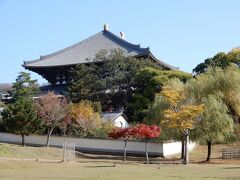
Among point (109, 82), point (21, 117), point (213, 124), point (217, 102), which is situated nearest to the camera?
point (213, 124)

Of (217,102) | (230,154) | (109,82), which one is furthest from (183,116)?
(109,82)

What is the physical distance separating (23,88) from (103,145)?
48.4 ft

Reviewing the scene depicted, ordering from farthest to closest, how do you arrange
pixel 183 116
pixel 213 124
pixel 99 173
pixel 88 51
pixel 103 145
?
pixel 88 51, pixel 103 145, pixel 213 124, pixel 183 116, pixel 99 173

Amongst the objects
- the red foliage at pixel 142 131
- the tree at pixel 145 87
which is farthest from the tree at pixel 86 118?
the red foliage at pixel 142 131

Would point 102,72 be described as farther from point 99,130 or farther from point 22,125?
point 22,125

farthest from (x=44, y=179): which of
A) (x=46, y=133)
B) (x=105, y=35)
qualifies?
(x=105, y=35)

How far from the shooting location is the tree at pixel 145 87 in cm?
4747

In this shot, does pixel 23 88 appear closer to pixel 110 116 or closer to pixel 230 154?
pixel 110 116

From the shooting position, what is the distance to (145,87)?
49031 mm

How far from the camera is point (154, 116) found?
4000 cm

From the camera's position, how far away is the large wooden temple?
61.6 metres

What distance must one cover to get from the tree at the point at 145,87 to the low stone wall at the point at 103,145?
5195 mm

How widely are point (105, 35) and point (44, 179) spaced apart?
183 feet

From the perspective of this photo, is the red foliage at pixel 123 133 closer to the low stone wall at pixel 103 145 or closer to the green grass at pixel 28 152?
the green grass at pixel 28 152
